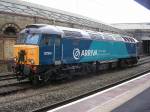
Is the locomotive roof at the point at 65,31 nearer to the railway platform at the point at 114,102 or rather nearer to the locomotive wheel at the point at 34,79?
the locomotive wheel at the point at 34,79

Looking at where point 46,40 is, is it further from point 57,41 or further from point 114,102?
point 114,102

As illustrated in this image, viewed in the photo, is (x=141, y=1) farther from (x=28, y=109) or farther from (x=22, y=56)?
(x=28, y=109)

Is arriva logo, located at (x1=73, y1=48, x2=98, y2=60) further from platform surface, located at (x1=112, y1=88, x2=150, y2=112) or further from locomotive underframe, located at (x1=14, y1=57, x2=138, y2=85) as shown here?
platform surface, located at (x1=112, y1=88, x2=150, y2=112)

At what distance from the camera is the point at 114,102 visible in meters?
13.5

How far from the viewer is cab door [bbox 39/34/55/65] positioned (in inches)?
724

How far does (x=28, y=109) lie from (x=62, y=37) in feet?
27.1

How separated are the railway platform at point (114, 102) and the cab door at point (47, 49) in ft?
13.4

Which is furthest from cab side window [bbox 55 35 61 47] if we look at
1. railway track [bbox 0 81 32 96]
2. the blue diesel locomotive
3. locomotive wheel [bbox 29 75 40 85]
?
railway track [bbox 0 81 32 96]

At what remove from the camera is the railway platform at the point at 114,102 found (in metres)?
12.3

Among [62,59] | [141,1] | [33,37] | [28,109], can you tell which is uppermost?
[141,1]

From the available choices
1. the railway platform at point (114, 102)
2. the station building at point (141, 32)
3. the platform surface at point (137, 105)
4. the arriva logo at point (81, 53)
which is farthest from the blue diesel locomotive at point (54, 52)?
the station building at point (141, 32)

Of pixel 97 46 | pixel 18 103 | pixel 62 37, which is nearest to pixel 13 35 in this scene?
pixel 97 46

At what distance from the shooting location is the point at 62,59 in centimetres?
2019

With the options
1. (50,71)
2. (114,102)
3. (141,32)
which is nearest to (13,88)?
(50,71)
